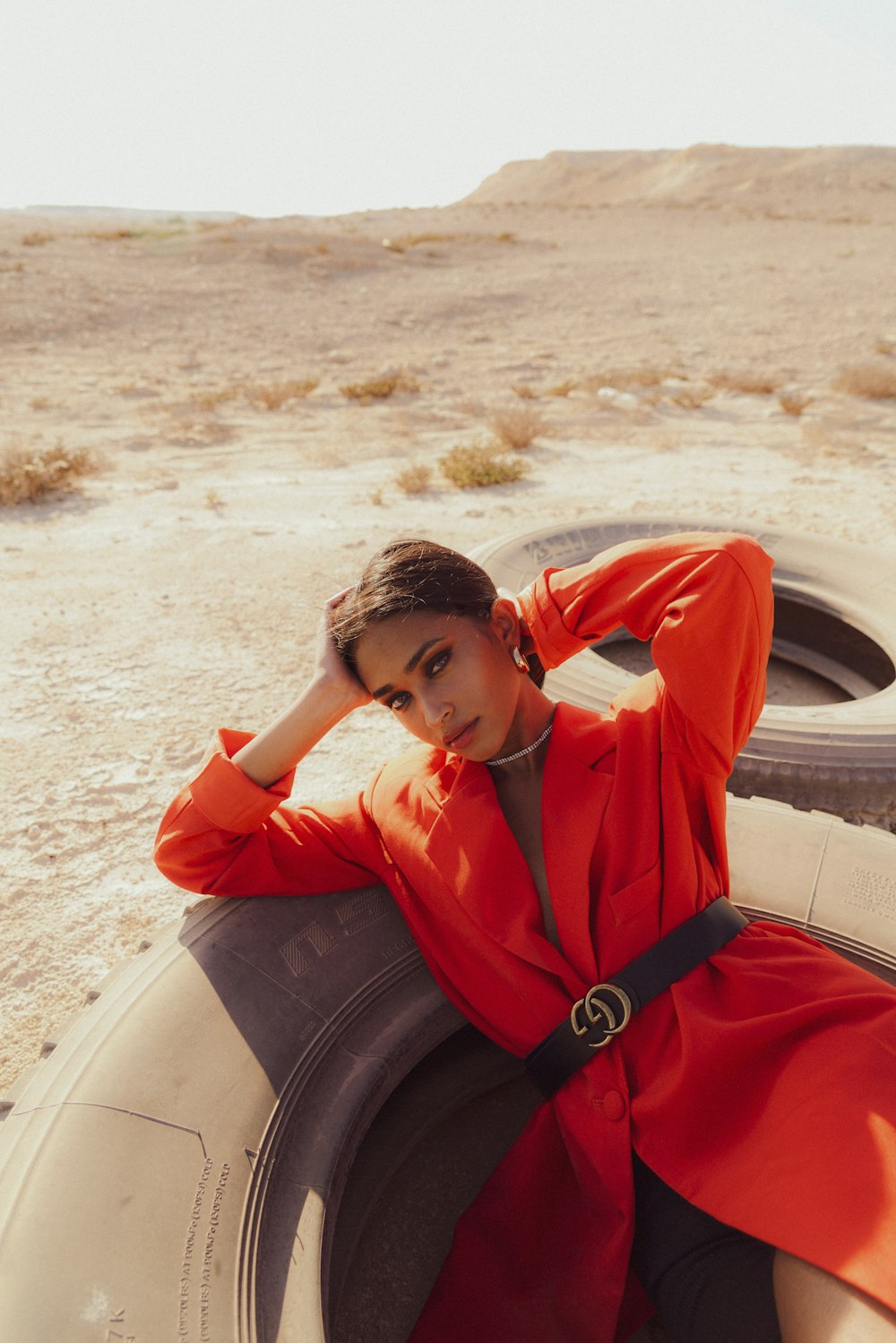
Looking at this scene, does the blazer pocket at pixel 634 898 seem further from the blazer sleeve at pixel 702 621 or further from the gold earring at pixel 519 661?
the gold earring at pixel 519 661

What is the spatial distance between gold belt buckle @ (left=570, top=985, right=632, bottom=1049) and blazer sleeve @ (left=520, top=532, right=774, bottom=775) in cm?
47

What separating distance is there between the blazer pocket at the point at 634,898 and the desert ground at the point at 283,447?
5.96 feet

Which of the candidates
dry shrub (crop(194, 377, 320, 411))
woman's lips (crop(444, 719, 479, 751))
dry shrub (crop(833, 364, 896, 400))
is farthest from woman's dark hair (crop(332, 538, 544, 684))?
dry shrub (crop(833, 364, 896, 400))

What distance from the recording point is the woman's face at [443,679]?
64.2 inches

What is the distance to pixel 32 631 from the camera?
4508 millimetres

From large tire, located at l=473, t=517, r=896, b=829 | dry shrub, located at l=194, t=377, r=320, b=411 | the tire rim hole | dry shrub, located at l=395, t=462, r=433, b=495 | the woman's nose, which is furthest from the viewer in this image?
dry shrub, located at l=194, t=377, r=320, b=411

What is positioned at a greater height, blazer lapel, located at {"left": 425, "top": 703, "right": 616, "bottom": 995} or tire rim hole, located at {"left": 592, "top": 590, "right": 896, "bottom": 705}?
blazer lapel, located at {"left": 425, "top": 703, "right": 616, "bottom": 995}

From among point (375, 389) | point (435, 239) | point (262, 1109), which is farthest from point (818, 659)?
point (435, 239)

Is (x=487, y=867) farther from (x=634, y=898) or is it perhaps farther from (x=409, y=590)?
(x=409, y=590)

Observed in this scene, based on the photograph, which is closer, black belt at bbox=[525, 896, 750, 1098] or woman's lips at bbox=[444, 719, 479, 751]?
black belt at bbox=[525, 896, 750, 1098]

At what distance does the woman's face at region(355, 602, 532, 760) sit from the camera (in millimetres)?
1630

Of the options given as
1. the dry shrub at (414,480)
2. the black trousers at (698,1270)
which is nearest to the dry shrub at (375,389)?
the dry shrub at (414,480)

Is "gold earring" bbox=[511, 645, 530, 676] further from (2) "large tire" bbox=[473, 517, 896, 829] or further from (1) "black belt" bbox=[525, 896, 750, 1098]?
(2) "large tire" bbox=[473, 517, 896, 829]

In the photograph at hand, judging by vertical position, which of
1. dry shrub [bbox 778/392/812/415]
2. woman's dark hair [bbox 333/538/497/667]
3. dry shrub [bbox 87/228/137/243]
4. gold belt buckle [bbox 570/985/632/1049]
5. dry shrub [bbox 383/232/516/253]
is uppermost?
dry shrub [bbox 87/228/137/243]
